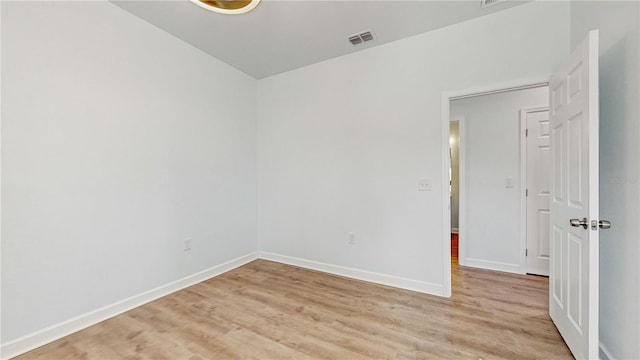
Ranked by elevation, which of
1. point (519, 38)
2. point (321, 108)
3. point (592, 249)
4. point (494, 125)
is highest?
point (519, 38)

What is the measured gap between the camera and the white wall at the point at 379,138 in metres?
2.31

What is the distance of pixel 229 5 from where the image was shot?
1713 mm

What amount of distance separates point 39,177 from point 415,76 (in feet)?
11.0

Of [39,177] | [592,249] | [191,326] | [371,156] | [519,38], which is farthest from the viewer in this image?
[371,156]

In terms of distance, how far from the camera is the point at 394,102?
9.09 ft

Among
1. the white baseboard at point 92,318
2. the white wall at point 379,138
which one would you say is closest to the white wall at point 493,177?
the white wall at point 379,138

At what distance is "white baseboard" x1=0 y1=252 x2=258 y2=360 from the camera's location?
5.67ft

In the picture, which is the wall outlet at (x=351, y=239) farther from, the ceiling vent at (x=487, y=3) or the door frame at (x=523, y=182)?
the ceiling vent at (x=487, y=3)

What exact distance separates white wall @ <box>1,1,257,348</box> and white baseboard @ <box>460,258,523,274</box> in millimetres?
3284

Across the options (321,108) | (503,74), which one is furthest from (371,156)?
(503,74)

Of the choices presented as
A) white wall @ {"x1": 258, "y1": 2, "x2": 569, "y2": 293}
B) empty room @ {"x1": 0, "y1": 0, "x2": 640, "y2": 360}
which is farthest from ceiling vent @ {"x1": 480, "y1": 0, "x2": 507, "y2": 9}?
white wall @ {"x1": 258, "y1": 2, "x2": 569, "y2": 293}

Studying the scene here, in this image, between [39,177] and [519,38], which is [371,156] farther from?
[39,177]

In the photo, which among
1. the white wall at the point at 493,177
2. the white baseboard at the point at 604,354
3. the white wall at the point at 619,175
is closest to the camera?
the white wall at the point at 619,175

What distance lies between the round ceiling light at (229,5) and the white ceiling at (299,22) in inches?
21.4
